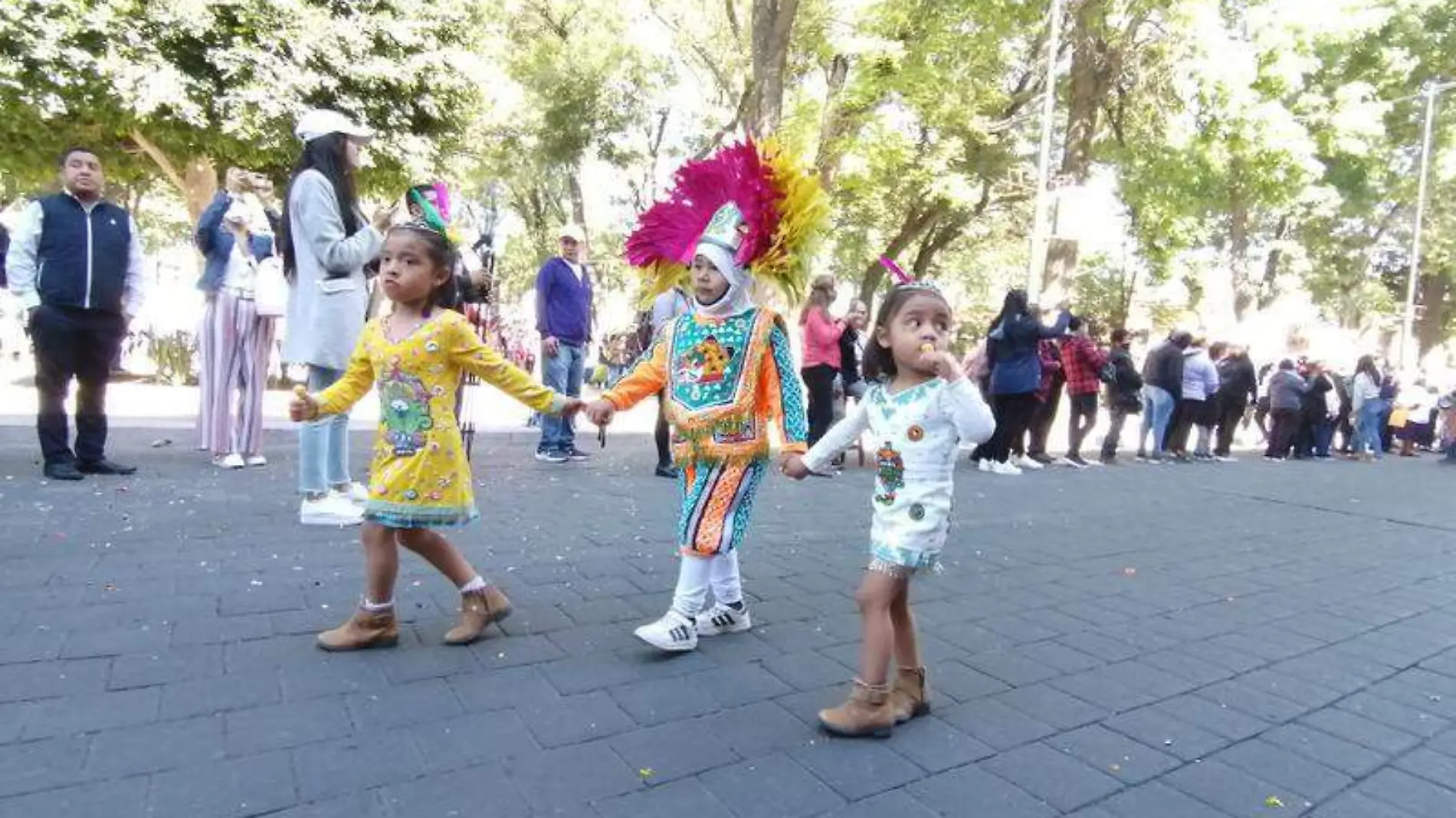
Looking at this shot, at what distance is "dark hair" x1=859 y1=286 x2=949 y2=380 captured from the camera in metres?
3.07

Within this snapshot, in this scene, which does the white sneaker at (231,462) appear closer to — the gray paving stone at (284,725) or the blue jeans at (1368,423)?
the gray paving stone at (284,725)

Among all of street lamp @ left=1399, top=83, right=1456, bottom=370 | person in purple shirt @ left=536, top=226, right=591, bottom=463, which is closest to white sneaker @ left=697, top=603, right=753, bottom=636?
person in purple shirt @ left=536, top=226, right=591, bottom=463

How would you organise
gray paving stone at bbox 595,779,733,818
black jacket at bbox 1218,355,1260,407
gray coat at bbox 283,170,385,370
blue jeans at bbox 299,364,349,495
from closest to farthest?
1. gray paving stone at bbox 595,779,733,818
2. gray coat at bbox 283,170,385,370
3. blue jeans at bbox 299,364,349,495
4. black jacket at bbox 1218,355,1260,407

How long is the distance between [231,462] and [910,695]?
5.86 meters

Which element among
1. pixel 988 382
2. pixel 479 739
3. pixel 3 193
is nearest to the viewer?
pixel 479 739

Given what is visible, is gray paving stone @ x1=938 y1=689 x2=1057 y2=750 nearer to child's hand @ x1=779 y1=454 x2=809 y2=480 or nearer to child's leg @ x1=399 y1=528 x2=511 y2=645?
child's hand @ x1=779 y1=454 x2=809 y2=480

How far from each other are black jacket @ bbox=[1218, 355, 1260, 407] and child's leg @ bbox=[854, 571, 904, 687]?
1263 cm

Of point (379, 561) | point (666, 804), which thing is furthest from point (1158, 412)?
point (666, 804)

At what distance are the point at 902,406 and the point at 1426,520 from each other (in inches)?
322

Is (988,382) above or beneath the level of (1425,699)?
above

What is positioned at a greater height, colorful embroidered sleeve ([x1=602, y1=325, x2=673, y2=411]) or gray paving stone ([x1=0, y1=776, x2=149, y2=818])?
colorful embroidered sleeve ([x1=602, y1=325, x2=673, y2=411])

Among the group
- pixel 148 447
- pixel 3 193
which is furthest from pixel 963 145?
pixel 3 193

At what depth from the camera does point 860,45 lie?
50.4 feet

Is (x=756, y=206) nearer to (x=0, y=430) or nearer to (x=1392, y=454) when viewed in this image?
(x=0, y=430)
